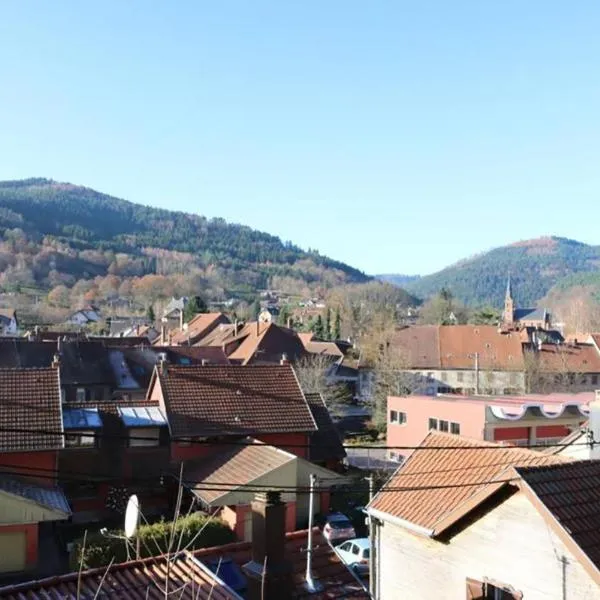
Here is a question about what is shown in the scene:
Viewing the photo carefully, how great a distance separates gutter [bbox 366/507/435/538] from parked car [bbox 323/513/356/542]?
9.09 meters

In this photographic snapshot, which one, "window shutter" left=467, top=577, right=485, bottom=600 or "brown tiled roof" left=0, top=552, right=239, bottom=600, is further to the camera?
"brown tiled roof" left=0, top=552, right=239, bottom=600

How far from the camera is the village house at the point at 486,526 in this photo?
8.77 m

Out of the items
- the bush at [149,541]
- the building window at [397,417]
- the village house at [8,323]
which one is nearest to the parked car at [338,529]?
the bush at [149,541]

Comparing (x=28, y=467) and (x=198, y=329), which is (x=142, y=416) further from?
(x=198, y=329)

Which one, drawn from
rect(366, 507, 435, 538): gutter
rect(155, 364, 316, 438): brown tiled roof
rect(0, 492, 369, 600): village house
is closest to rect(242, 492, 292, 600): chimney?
rect(0, 492, 369, 600): village house

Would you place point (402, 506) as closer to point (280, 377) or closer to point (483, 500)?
point (483, 500)

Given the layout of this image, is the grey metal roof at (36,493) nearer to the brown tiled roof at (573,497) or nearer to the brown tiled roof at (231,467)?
the brown tiled roof at (231,467)

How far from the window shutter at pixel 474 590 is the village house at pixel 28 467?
1071cm

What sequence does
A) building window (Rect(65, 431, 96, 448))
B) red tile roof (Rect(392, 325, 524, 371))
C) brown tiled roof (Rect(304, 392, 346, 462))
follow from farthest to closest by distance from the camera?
red tile roof (Rect(392, 325, 524, 371)) → brown tiled roof (Rect(304, 392, 346, 462)) → building window (Rect(65, 431, 96, 448))

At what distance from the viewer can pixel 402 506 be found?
11.3 metres

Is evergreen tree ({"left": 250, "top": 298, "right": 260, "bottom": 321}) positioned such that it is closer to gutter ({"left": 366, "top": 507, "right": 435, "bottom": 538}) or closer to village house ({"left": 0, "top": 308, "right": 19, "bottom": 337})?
village house ({"left": 0, "top": 308, "right": 19, "bottom": 337})

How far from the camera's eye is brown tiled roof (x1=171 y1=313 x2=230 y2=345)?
78.1m

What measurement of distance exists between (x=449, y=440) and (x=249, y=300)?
577ft

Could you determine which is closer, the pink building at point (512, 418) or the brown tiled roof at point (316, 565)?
the brown tiled roof at point (316, 565)
